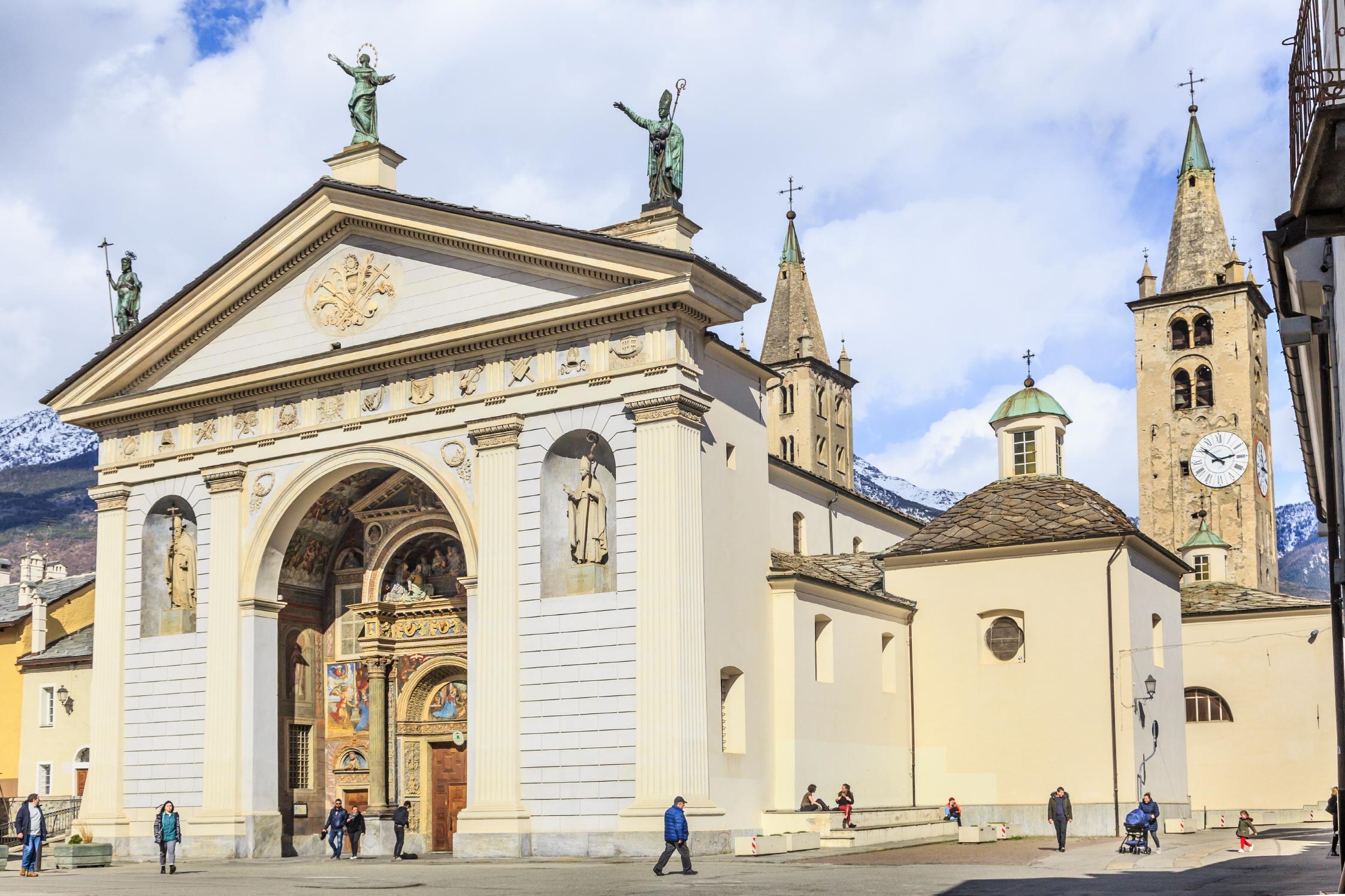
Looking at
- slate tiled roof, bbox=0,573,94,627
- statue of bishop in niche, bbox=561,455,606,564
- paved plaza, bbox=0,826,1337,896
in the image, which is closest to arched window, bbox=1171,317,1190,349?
paved plaza, bbox=0,826,1337,896

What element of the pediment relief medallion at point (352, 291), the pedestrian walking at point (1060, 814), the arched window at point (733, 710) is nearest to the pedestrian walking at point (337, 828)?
the arched window at point (733, 710)

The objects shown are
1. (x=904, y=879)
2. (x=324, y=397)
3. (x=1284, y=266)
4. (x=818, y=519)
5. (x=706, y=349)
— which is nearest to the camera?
(x=1284, y=266)

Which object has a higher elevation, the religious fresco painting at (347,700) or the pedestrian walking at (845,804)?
the religious fresco painting at (347,700)

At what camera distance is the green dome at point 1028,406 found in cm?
3950

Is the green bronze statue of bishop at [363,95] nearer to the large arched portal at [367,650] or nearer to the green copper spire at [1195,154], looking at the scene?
the large arched portal at [367,650]

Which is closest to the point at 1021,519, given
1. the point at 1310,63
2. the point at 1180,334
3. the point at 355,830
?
the point at 355,830

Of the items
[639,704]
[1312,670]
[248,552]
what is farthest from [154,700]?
[1312,670]

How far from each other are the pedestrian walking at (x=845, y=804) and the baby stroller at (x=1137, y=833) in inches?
194

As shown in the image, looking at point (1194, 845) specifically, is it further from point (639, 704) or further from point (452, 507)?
point (452, 507)

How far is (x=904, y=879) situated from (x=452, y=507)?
12614 mm

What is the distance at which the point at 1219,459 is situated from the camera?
205 ft

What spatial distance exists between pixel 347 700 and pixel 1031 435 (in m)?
19.0

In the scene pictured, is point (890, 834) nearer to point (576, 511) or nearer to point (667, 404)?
point (576, 511)

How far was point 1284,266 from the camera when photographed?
40.1ft
